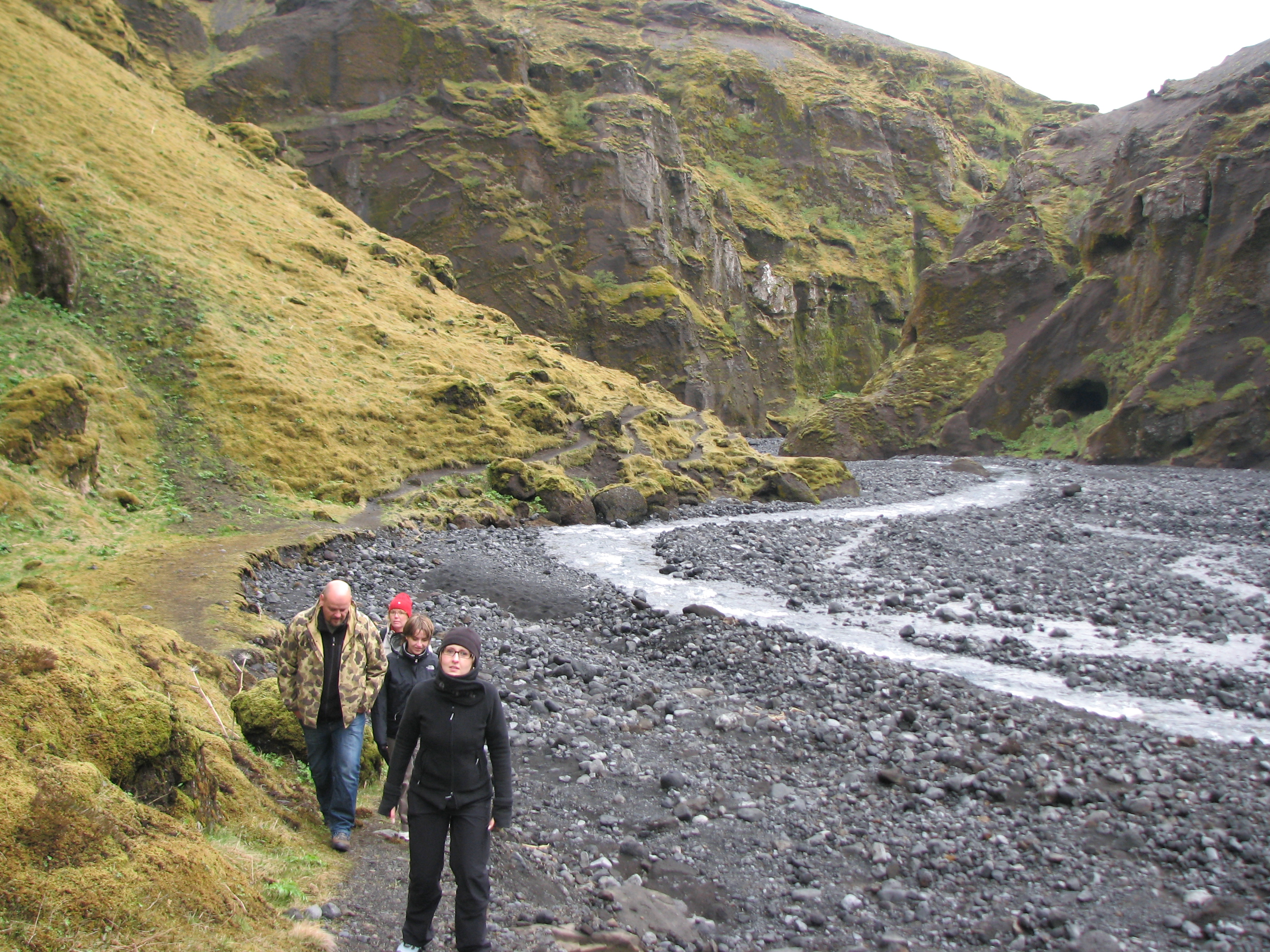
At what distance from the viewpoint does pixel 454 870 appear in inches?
222

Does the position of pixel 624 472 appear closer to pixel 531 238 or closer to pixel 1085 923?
pixel 1085 923

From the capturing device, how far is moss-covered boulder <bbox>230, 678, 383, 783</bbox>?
8.63 m

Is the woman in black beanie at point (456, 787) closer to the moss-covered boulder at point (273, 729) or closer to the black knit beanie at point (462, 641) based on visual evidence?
the black knit beanie at point (462, 641)

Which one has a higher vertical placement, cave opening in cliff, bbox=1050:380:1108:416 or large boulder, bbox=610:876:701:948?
cave opening in cliff, bbox=1050:380:1108:416

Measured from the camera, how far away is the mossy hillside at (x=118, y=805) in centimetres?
436

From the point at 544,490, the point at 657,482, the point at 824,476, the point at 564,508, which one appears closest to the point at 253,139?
the point at 544,490

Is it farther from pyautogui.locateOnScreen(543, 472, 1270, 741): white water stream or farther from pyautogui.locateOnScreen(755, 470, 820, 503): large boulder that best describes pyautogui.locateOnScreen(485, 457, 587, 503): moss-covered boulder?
pyautogui.locateOnScreen(755, 470, 820, 503): large boulder

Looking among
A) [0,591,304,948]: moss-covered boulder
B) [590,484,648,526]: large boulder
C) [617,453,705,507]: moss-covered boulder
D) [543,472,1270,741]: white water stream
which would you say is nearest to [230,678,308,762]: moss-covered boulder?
[0,591,304,948]: moss-covered boulder

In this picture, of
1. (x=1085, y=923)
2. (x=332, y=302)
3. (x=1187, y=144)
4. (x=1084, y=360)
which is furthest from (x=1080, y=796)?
(x=1187, y=144)

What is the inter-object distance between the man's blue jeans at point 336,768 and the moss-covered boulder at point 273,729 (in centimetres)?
114

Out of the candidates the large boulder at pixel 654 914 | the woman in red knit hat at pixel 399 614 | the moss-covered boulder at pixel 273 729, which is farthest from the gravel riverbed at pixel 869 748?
the woman in red knit hat at pixel 399 614

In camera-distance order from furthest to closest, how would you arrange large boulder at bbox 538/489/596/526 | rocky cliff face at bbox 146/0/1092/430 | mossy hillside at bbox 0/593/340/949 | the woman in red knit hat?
rocky cliff face at bbox 146/0/1092/430
large boulder at bbox 538/489/596/526
the woman in red knit hat
mossy hillside at bbox 0/593/340/949

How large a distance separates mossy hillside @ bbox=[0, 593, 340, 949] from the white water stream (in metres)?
11.8

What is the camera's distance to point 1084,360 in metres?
56.7
